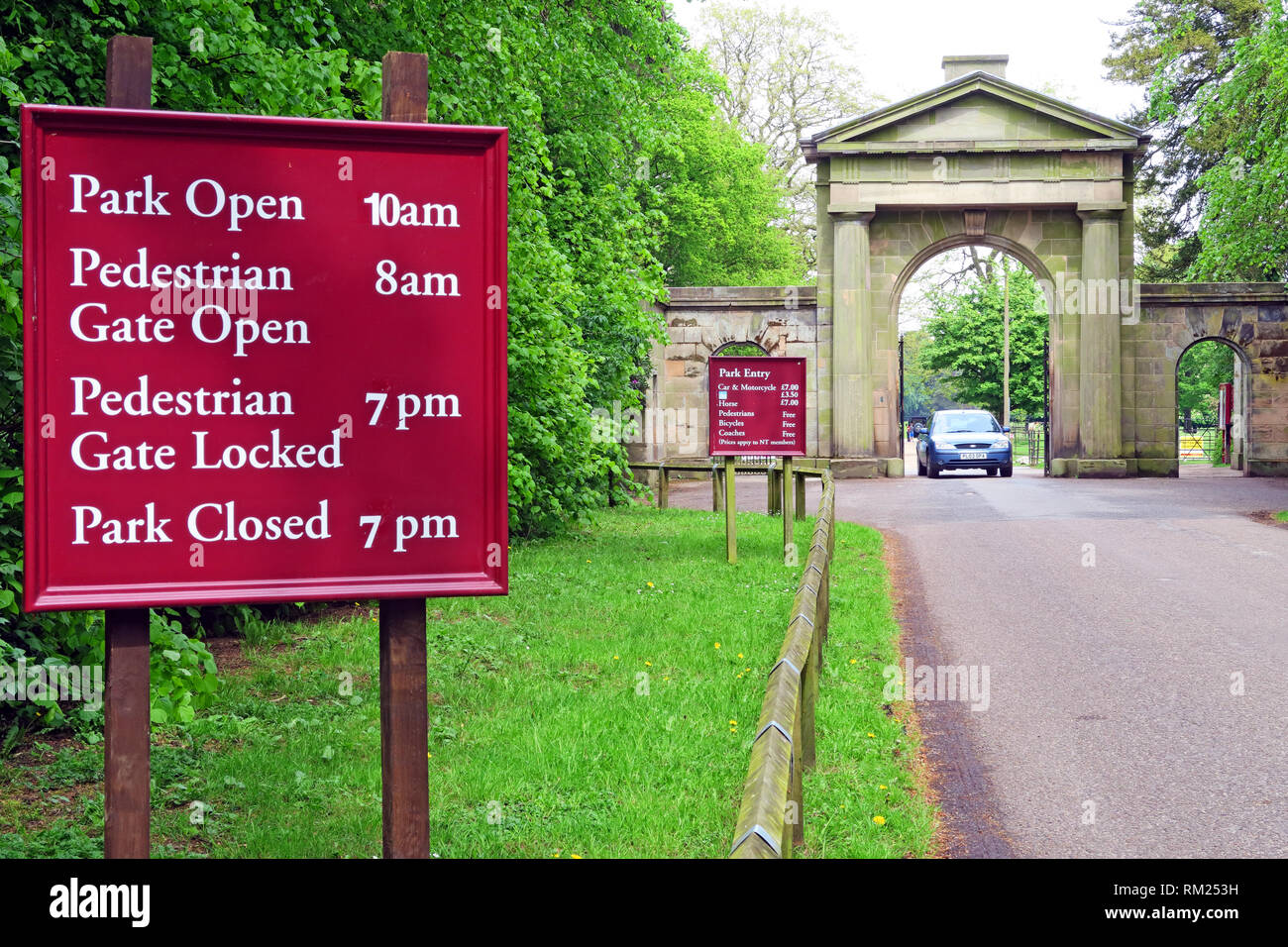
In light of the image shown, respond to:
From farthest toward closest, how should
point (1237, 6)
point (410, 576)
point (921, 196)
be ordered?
point (1237, 6) → point (921, 196) → point (410, 576)

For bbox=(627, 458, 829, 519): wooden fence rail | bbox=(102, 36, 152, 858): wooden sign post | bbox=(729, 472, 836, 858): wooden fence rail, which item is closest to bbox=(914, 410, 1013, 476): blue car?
bbox=(627, 458, 829, 519): wooden fence rail

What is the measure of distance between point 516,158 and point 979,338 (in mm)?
44440

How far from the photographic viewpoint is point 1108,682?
8.02 m

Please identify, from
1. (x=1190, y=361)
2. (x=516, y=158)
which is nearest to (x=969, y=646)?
(x=516, y=158)

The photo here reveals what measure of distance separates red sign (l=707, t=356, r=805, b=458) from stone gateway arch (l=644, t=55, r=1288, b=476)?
1909 centimetres

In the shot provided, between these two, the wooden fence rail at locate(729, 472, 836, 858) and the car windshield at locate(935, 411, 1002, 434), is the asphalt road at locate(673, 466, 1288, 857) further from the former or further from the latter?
the car windshield at locate(935, 411, 1002, 434)

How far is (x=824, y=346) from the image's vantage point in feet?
113

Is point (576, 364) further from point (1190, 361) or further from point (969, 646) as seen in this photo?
point (1190, 361)

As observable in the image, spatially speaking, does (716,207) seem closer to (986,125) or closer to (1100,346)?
(986,125)

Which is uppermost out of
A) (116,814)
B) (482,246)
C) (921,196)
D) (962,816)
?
(921,196)

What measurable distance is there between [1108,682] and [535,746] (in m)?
3.99

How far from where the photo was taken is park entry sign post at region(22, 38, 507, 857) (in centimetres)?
327

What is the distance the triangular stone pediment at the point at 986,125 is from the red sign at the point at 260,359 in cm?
3134

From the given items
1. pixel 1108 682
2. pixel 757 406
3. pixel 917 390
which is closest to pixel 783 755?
pixel 1108 682
